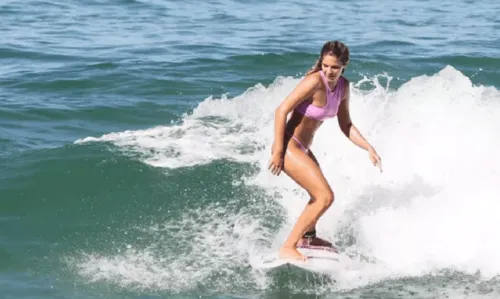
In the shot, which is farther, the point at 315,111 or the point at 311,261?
the point at 311,261

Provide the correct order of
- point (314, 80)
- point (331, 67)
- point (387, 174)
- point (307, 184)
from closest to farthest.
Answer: point (331, 67)
point (314, 80)
point (307, 184)
point (387, 174)

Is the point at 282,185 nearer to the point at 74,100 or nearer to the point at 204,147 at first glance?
the point at 204,147

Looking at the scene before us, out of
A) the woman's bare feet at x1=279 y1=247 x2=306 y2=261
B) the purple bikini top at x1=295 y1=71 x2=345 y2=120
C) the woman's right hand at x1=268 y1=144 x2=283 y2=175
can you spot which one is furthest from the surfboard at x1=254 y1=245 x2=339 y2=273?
the purple bikini top at x1=295 y1=71 x2=345 y2=120

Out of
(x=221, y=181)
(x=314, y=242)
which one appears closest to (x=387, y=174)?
(x=221, y=181)

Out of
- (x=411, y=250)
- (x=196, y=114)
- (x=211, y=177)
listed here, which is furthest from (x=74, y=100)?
(x=411, y=250)

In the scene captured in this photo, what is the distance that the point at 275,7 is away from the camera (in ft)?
86.9

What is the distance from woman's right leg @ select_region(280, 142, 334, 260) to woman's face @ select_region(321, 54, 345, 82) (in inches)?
31.9

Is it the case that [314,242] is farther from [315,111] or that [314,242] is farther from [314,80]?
[314,80]

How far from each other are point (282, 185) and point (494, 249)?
2.88 m

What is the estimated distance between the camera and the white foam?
8648 millimetres

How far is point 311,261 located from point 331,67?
185cm

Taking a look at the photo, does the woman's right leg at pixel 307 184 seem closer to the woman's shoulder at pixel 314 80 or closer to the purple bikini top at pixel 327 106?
the purple bikini top at pixel 327 106

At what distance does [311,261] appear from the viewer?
8.17 meters

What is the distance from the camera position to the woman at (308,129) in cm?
776
